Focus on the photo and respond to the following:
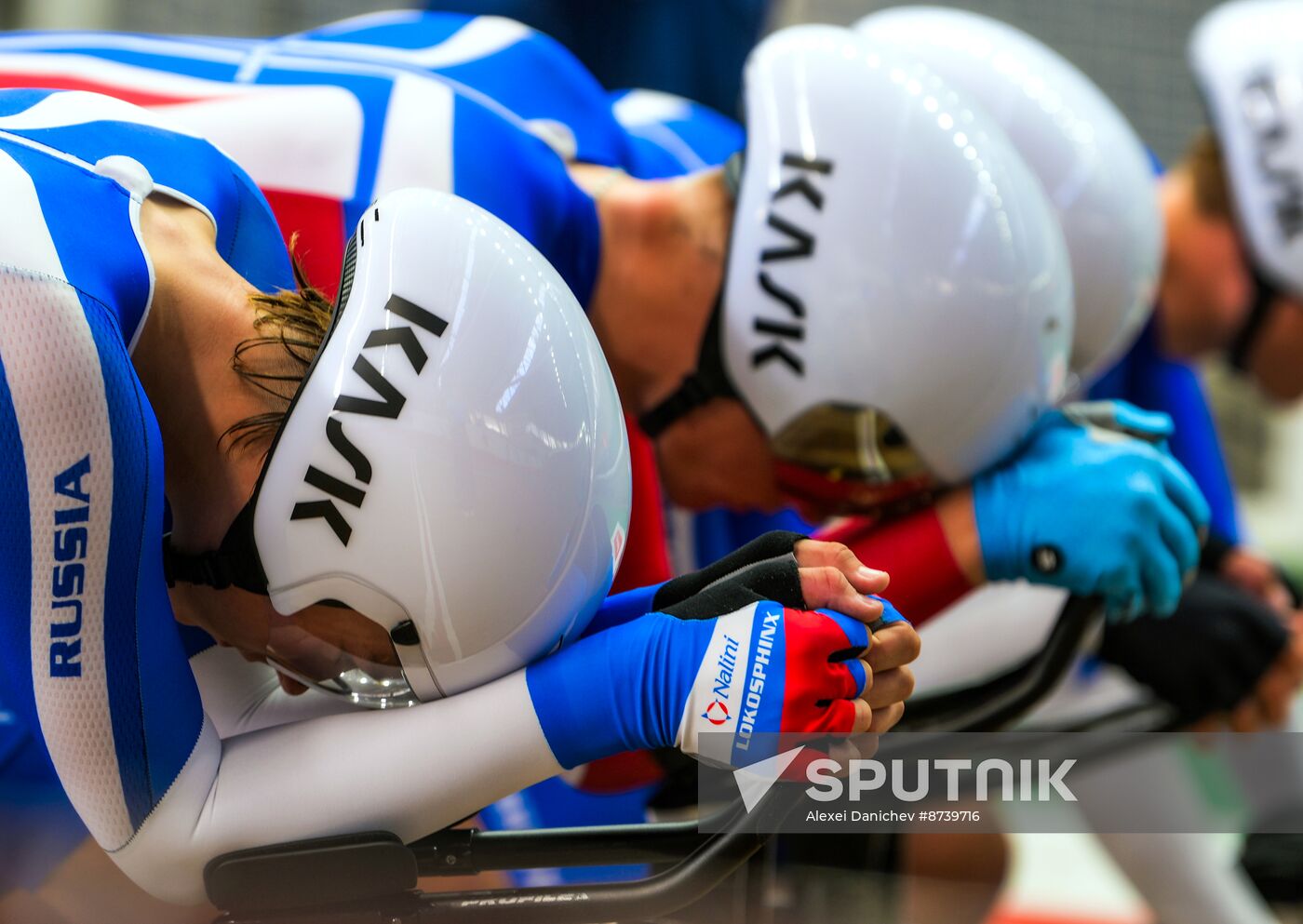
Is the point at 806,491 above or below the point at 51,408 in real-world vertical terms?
below

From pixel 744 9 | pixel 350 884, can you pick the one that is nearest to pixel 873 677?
pixel 350 884

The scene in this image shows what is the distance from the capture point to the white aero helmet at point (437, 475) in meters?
0.60

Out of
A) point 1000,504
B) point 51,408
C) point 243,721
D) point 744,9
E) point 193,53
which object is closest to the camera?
point 51,408

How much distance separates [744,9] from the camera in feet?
6.28

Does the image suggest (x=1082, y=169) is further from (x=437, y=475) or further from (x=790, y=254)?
(x=437, y=475)

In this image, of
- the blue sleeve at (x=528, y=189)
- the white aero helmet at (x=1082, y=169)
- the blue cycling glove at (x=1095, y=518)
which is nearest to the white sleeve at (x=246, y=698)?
the blue sleeve at (x=528, y=189)

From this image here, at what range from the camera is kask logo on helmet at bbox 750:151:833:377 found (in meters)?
0.96

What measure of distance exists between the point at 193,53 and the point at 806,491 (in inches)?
22.2

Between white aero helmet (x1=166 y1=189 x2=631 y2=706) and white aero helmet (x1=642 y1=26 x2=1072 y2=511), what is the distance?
34 centimetres

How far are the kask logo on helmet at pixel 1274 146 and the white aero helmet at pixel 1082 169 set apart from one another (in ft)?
1.18

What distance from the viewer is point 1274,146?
60.4 inches

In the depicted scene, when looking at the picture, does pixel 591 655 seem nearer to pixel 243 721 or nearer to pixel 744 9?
pixel 243 721

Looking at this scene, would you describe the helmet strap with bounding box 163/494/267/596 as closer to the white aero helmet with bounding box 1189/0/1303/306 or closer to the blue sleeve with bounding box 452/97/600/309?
the blue sleeve with bounding box 452/97/600/309

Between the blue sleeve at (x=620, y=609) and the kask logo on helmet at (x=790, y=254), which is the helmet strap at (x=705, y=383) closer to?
the kask logo on helmet at (x=790, y=254)
